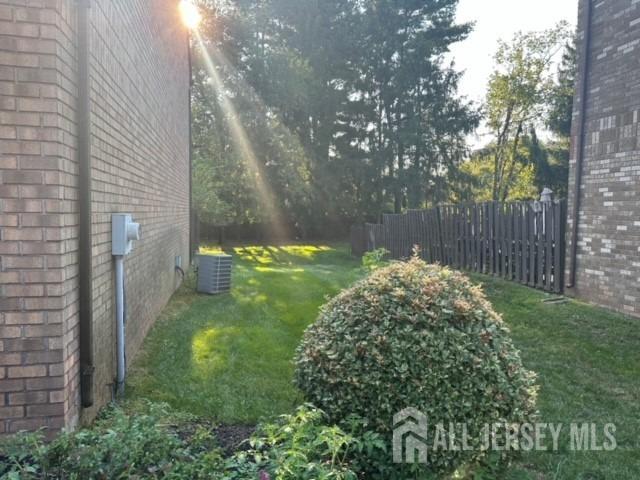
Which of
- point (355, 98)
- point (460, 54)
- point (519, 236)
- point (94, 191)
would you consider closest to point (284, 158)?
point (355, 98)

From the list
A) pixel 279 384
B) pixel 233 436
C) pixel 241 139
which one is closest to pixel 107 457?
pixel 233 436

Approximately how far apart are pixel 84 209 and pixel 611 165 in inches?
266

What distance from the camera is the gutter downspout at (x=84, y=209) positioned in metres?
2.81

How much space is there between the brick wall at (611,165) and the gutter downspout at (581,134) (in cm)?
5

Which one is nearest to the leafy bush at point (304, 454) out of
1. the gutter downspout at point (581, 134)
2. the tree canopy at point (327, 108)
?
the gutter downspout at point (581, 134)

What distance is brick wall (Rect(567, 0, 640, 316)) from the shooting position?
636 centimetres

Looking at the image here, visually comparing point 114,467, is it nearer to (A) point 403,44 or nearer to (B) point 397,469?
(B) point 397,469

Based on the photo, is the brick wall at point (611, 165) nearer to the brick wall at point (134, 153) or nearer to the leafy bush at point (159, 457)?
the leafy bush at point (159, 457)

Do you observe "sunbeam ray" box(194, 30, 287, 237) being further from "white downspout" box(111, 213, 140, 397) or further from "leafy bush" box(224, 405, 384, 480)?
"leafy bush" box(224, 405, 384, 480)

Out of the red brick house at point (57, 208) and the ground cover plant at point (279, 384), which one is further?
the red brick house at point (57, 208)

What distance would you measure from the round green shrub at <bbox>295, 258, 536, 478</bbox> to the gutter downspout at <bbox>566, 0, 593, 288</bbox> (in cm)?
531

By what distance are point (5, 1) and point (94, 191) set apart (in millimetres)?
1128

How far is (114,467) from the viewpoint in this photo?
77.2 inches

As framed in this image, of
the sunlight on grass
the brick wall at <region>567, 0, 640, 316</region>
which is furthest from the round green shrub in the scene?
the brick wall at <region>567, 0, 640, 316</region>
